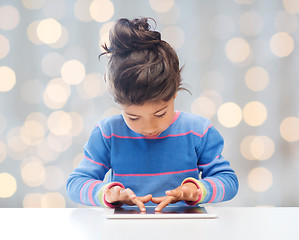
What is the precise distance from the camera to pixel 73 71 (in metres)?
1.68

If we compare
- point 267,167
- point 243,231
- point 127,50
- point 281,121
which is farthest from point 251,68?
point 243,231

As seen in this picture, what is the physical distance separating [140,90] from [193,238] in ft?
1.28

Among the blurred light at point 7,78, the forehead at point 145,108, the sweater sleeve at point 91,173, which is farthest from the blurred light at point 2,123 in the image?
the forehead at point 145,108

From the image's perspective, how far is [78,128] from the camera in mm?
1676

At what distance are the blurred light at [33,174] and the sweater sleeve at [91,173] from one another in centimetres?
67

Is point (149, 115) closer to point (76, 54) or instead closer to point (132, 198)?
point (132, 198)

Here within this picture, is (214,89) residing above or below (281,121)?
above

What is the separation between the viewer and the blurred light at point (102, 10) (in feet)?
5.50

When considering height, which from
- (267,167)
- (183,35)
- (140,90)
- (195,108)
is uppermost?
(183,35)

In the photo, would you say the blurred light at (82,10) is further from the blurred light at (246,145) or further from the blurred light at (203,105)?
the blurred light at (246,145)

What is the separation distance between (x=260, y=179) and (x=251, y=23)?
678 mm

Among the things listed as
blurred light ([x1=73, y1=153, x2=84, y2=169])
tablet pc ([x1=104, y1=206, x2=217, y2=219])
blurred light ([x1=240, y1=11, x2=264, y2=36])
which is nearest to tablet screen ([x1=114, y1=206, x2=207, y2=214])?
tablet pc ([x1=104, y1=206, x2=217, y2=219])

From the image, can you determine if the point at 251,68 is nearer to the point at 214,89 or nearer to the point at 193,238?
the point at 214,89

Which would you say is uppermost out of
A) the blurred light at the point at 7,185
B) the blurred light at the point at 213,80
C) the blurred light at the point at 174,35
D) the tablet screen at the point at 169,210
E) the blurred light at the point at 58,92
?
the blurred light at the point at 174,35
